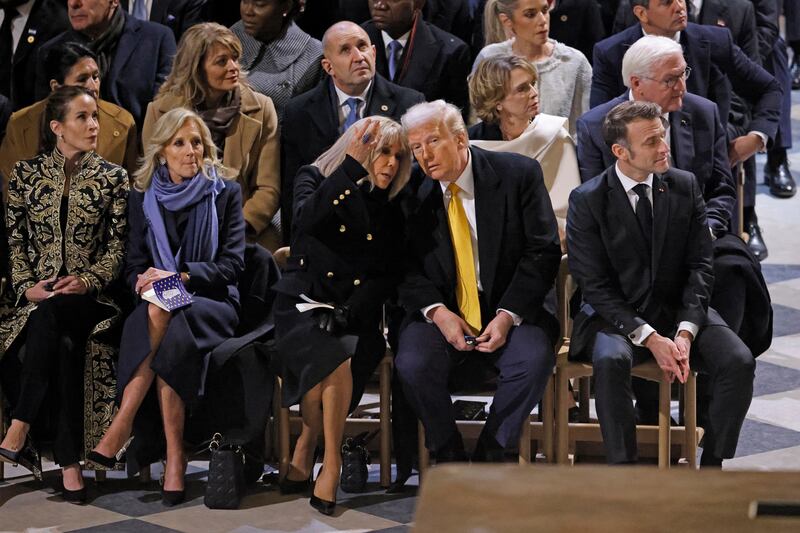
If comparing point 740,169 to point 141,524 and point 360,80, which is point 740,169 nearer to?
point 360,80

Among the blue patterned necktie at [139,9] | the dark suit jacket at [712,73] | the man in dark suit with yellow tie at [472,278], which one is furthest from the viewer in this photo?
the blue patterned necktie at [139,9]

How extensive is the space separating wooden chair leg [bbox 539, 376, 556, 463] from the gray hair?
1125 mm

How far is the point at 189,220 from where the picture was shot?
4754mm

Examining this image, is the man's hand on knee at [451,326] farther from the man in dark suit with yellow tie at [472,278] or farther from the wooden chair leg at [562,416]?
the wooden chair leg at [562,416]

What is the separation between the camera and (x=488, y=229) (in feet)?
14.9

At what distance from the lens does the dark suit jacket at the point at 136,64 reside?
5727 millimetres

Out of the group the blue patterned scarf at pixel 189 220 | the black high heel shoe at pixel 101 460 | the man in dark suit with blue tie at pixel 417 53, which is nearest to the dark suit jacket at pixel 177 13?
the man in dark suit with blue tie at pixel 417 53

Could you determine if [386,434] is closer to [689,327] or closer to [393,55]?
[689,327]

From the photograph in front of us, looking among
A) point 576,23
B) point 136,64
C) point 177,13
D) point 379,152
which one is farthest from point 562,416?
point 177,13

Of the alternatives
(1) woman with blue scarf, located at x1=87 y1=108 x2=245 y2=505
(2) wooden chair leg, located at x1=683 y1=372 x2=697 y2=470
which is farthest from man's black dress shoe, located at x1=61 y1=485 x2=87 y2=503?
(2) wooden chair leg, located at x1=683 y1=372 x2=697 y2=470

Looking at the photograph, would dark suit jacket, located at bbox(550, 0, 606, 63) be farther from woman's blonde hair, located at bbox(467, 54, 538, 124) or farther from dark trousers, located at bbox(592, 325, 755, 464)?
dark trousers, located at bbox(592, 325, 755, 464)

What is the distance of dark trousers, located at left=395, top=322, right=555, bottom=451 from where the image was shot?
4422 millimetres

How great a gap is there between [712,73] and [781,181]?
2.76 m

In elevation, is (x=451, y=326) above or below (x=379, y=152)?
below
